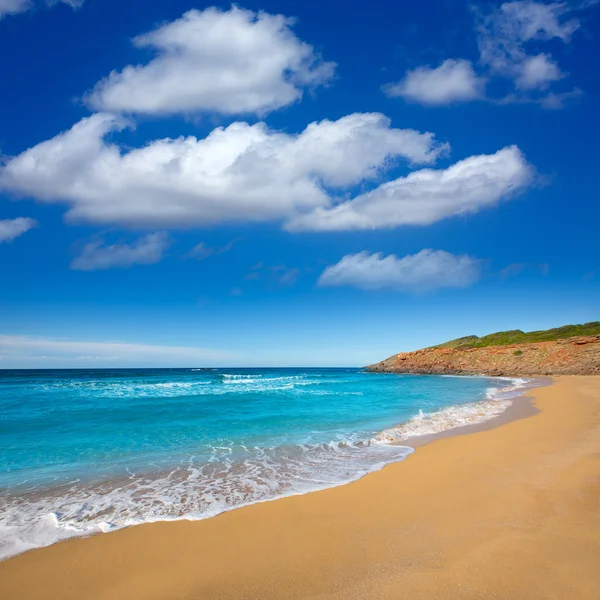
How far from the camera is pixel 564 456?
27.8 feet

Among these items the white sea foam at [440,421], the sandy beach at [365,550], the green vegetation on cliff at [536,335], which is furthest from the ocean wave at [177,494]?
the green vegetation on cliff at [536,335]

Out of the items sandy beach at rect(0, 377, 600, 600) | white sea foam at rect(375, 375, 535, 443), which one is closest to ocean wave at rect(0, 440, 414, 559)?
sandy beach at rect(0, 377, 600, 600)

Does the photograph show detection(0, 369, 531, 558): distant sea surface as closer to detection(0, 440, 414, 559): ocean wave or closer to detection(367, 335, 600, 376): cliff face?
detection(0, 440, 414, 559): ocean wave

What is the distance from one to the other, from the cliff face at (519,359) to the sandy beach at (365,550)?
49.6m

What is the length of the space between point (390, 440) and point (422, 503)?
591 centimetres

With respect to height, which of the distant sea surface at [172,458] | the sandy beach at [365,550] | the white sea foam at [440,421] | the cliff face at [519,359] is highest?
the sandy beach at [365,550]

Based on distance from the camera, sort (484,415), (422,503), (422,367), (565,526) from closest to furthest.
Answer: (565,526) < (422,503) < (484,415) < (422,367)

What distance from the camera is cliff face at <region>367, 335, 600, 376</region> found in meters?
47.2

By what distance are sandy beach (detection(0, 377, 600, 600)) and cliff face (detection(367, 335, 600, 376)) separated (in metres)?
49.6

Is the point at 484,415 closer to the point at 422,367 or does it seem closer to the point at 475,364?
the point at 475,364

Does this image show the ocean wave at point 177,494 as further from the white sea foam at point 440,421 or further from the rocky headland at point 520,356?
the rocky headland at point 520,356

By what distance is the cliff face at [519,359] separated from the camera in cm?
4725

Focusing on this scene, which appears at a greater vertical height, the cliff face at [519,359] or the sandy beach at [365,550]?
the sandy beach at [365,550]

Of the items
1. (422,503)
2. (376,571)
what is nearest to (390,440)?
(422,503)
